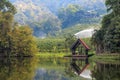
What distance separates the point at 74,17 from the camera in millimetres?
177500

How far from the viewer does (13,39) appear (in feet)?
234

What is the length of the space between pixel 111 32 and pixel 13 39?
81.6 ft

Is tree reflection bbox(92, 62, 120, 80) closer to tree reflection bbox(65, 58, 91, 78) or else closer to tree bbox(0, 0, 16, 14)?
tree reflection bbox(65, 58, 91, 78)

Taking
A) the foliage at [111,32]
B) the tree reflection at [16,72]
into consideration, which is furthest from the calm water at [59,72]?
the foliage at [111,32]

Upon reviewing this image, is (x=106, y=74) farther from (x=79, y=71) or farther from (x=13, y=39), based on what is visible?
(x=13, y=39)

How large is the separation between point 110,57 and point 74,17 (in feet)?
408

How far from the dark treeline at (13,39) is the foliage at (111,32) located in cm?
1650

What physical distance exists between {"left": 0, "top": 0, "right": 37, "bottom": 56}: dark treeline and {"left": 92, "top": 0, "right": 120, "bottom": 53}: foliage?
16.5 meters

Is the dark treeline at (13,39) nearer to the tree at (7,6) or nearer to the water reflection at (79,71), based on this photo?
the tree at (7,6)

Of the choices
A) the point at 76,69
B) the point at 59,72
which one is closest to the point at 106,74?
the point at 59,72

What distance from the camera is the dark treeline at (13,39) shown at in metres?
70.9

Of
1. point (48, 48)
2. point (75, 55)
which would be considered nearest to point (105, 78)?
point (75, 55)

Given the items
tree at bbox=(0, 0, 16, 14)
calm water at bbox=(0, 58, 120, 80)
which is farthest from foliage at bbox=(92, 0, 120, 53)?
tree at bbox=(0, 0, 16, 14)

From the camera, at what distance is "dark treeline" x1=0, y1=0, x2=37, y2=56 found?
70938mm
